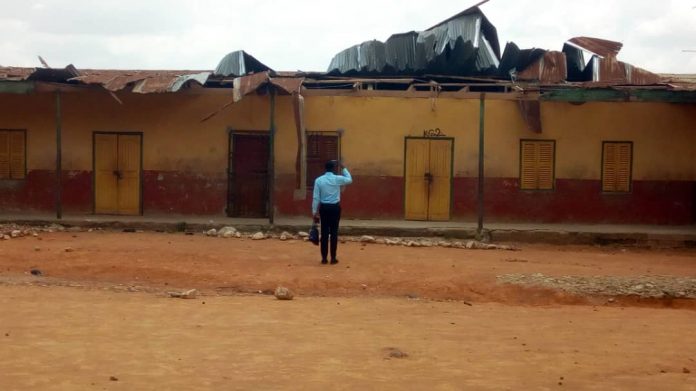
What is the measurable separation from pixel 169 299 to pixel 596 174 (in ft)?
34.3

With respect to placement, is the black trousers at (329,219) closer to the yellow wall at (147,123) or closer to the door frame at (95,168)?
the yellow wall at (147,123)

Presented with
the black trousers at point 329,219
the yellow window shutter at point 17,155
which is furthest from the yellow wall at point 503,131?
the yellow window shutter at point 17,155

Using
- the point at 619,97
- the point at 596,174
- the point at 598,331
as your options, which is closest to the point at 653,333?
the point at 598,331

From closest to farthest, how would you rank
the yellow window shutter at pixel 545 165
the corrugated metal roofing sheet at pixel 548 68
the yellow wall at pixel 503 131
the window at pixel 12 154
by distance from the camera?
the corrugated metal roofing sheet at pixel 548 68
the yellow wall at pixel 503 131
the yellow window shutter at pixel 545 165
the window at pixel 12 154

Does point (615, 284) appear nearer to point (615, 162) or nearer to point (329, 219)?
point (329, 219)

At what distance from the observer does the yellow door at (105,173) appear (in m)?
16.8

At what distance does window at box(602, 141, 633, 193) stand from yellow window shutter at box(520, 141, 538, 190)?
142 cm

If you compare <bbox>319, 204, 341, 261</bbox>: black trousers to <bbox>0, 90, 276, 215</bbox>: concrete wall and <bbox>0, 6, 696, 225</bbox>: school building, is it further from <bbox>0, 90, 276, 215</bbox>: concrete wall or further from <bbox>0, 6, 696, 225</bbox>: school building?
<bbox>0, 90, 276, 215</bbox>: concrete wall

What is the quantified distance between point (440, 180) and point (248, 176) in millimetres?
3946

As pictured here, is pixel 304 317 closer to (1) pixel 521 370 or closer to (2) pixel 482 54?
(1) pixel 521 370

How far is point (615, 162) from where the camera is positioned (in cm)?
1669

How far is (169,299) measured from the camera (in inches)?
362

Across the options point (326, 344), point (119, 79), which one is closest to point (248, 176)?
point (119, 79)

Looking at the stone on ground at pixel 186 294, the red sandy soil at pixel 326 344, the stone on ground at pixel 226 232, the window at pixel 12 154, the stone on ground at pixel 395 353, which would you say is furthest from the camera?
the window at pixel 12 154
